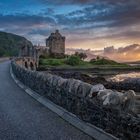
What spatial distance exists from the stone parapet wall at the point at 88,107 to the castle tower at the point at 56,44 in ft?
440

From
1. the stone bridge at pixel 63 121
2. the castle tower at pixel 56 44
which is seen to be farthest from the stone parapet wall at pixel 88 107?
the castle tower at pixel 56 44

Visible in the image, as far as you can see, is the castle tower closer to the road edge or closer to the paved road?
the paved road

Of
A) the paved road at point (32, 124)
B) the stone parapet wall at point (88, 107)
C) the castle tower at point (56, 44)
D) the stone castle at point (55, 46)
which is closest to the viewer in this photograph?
the stone parapet wall at point (88, 107)

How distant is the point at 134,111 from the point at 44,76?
7.96m

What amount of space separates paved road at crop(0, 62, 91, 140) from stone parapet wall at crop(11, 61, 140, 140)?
51 centimetres

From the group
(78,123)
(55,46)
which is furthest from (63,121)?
(55,46)

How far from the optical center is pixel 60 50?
155500 millimetres

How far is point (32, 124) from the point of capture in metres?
10.6

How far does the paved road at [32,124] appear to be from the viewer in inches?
363

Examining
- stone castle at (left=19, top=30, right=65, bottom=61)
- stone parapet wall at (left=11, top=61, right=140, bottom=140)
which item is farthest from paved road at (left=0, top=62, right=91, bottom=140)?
stone castle at (left=19, top=30, right=65, bottom=61)

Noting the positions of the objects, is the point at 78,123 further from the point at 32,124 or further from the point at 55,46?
the point at 55,46

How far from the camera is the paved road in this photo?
923 centimetres

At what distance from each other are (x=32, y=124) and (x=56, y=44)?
5689 inches

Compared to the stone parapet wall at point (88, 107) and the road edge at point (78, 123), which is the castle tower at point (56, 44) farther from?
the stone parapet wall at point (88, 107)
